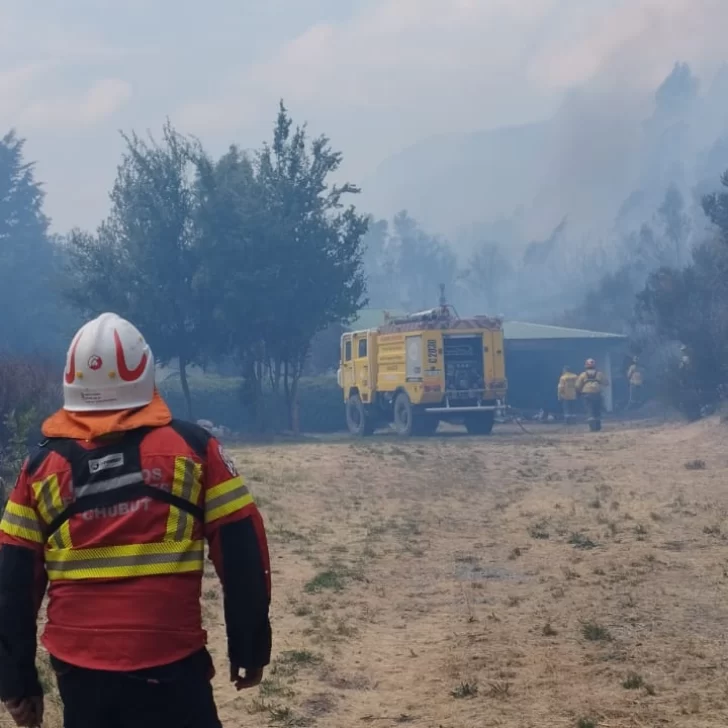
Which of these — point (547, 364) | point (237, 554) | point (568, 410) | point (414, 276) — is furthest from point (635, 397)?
point (414, 276)

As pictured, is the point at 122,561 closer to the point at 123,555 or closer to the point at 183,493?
the point at 123,555

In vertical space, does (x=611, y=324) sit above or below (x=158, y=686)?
above

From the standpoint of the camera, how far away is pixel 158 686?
3.06m

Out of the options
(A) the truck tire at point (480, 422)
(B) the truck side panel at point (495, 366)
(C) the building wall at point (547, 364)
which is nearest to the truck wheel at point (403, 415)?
(A) the truck tire at point (480, 422)

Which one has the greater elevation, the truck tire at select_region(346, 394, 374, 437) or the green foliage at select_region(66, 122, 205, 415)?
the green foliage at select_region(66, 122, 205, 415)

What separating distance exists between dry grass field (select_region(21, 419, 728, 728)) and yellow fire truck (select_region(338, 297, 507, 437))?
778 cm

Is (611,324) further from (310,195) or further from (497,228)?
(497,228)

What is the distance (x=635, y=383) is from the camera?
101 feet

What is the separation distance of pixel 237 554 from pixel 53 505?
512mm

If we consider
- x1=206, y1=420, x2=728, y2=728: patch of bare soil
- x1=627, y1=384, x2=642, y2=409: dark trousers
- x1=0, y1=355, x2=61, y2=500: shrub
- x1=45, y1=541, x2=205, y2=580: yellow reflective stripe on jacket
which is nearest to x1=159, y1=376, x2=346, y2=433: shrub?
x1=627, y1=384, x2=642, y2=409: dark trousers

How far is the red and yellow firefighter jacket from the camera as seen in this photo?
309 cm

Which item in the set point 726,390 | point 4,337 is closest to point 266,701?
point 726,390

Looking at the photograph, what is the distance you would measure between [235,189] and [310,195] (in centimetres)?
186

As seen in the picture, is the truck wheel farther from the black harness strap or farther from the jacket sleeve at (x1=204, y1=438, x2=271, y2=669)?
the black harness strap
